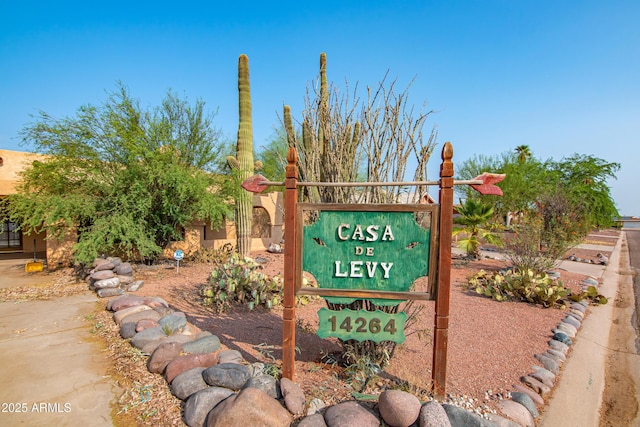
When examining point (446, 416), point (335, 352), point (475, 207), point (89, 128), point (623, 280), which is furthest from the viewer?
point (475, 207)

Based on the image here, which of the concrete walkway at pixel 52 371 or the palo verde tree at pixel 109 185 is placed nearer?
the concrete walkway at pixel 52 371

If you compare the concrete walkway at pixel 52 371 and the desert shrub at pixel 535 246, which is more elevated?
the desert shrub at pixel 535 246

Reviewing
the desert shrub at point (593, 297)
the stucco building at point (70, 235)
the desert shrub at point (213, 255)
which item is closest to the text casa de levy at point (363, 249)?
the stucco building at point (70, 235)

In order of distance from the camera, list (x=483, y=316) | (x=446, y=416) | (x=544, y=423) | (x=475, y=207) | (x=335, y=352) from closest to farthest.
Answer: (x=446, y=416) < (x=544, y=423) < (x=335, y=352) < (x=483, y=316) < (x=475, y=207)

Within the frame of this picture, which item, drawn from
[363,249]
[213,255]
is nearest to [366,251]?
[363,249]

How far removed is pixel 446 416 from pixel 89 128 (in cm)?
1035

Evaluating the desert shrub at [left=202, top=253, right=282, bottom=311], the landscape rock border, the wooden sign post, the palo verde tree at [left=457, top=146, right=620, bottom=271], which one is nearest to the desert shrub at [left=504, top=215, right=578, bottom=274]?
the palo verde tree at [left=457, top=146, right=620, bottom=271]

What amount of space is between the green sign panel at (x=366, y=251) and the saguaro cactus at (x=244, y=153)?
815 cm

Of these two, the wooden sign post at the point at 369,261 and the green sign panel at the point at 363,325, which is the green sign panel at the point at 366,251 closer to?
the wooden sign post at the point at 369,261

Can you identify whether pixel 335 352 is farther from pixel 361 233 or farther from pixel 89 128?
pixel 89 128

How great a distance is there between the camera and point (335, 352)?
4.07m

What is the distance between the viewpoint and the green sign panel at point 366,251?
3.18 metres

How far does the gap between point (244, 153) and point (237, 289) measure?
6153 millimetres

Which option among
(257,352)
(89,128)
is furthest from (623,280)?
(89,128)
